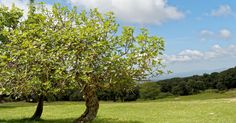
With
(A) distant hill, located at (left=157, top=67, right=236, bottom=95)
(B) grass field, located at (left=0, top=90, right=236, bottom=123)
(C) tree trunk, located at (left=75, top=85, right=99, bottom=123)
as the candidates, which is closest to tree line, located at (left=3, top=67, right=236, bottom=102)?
(A) distant hill, located at (left=157, top=67, right=236, bottom=95)

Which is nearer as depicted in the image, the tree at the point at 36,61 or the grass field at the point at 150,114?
the tree at the point at 36,61

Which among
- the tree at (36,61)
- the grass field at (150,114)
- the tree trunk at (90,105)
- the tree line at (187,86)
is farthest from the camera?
the tree line at (187,86)

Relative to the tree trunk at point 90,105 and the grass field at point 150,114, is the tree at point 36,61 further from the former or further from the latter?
the grass field at point 150,114

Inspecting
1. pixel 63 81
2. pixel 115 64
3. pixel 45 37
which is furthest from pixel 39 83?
pixel 115 64

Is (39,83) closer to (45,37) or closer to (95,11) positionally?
(45,37)

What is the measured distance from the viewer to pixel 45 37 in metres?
19.8

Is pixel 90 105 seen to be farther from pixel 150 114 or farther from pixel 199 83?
pixel 199 83

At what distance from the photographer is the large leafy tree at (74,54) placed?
63.9ft

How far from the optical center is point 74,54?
1975 centimetres

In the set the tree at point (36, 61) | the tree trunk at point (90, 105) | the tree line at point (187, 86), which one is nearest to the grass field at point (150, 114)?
the tree trunk at point (90, 105)

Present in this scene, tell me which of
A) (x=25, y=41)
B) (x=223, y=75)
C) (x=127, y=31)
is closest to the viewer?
(x=25, y=41)

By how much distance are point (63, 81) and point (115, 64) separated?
311cm

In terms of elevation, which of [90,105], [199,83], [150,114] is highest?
[199,83]

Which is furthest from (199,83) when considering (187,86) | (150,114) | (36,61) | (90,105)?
(36,61)
